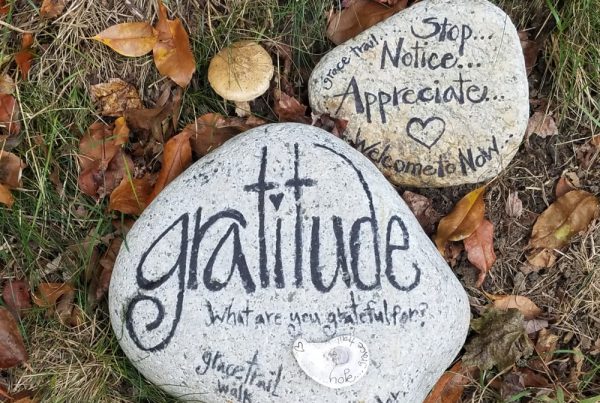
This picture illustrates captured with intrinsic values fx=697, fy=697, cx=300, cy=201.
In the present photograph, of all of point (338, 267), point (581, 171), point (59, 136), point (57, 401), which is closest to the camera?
point (338, 267)

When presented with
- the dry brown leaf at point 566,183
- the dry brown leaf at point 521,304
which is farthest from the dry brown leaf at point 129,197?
the dry brown leaf at point 566,183

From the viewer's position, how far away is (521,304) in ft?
9.96

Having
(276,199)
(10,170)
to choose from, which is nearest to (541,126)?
(276,199)

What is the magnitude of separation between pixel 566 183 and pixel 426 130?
0.72m

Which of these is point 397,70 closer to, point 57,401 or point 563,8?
point 563,8

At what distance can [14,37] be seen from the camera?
2.92 meters

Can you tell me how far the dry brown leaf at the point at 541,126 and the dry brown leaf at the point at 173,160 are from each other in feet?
4.96

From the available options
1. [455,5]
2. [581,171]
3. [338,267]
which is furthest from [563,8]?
[338,267]

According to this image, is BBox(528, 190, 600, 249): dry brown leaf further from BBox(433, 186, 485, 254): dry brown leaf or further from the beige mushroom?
the beige mushroom

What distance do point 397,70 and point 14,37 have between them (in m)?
1.61

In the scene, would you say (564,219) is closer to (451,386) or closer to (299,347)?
(451,386)

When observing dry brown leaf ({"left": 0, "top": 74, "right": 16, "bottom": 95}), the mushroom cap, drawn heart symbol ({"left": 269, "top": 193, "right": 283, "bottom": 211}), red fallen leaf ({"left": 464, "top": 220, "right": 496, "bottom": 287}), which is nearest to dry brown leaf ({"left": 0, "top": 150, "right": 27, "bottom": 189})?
dry brown leaf ({"left": 0, "top": 74, "right": 16, "bottom": 95})

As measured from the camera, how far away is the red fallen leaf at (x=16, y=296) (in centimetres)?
287

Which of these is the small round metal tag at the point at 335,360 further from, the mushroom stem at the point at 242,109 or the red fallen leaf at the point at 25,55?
the red fallen leaf at the point at 25,55
